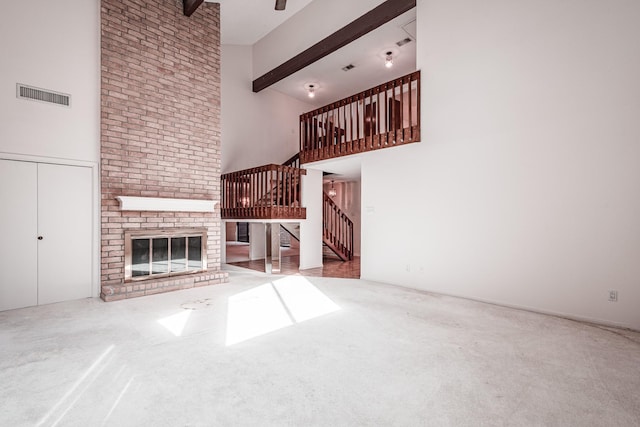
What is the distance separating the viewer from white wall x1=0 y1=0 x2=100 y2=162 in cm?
414

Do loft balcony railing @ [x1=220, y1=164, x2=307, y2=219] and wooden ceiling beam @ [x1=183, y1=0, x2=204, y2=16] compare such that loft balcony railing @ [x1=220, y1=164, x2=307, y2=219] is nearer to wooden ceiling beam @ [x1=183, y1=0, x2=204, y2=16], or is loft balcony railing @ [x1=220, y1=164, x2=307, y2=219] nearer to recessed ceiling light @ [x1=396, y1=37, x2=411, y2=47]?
wooden ceiling beam @ [x1=183, y1=0, x2=204, y2=16]

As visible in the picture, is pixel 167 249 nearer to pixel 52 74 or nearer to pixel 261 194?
pixel 261 194

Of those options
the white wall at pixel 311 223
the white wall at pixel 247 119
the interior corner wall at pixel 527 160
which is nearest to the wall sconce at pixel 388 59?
the interior corner wall at pixel 527 160

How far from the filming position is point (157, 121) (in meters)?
5.30

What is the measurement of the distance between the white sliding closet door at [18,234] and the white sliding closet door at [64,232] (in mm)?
74

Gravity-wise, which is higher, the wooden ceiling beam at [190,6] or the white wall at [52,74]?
the wooden ceiling beam at [190,6]

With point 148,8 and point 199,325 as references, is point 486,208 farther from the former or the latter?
point 148,8

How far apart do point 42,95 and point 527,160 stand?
6551 mm

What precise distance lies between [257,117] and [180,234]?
4798 millimetres

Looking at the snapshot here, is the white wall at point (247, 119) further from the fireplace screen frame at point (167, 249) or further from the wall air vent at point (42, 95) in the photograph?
the wall air vent at point (42, 95)

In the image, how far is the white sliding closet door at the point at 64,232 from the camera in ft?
14.6

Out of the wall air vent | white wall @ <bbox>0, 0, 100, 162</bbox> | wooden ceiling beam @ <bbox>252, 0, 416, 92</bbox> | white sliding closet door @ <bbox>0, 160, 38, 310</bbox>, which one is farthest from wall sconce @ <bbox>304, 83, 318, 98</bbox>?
white sliding closet door @ <bbox>0, 160, 38, 310</bbox>

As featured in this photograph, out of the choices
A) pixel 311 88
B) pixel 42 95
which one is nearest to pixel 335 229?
pixel 311 88

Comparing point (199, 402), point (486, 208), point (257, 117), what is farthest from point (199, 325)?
point (257, 117)
